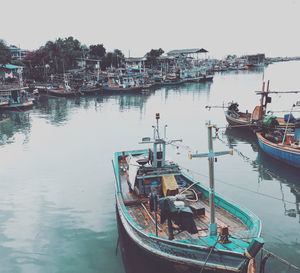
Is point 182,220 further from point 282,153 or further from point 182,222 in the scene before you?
point 282,153

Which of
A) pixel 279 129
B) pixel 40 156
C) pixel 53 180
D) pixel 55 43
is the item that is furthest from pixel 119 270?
pixel 55 43

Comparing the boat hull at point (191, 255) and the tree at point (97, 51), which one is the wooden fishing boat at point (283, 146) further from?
the tree at point (97, 51)

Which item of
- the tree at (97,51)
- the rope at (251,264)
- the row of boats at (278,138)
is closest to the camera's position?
the rope at (251,264)

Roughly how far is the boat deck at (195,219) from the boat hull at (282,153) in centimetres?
1067

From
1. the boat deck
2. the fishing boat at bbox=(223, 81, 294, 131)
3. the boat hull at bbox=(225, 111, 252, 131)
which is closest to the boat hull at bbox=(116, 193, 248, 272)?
the boat deck

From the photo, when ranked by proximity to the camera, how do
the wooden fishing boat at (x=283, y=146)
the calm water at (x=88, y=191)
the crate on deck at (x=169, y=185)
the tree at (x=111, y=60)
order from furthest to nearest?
the tree at (x=111, y=60), the wooden fishing boat at (x=283, y=146), the crate on deck at (x=169, y=185), the calm water at (x=88, y=191)

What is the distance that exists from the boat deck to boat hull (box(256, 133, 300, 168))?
10.7 metres

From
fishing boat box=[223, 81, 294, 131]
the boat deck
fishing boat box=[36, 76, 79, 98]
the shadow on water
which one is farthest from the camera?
fishing boat box=[36, 76, 79, 98]

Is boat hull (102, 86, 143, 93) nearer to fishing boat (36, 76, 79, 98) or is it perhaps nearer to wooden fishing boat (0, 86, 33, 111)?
fishing boat (36, 76, 79, 98)

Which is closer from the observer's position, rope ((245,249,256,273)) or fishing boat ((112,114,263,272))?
rope ((245,249,256,273))

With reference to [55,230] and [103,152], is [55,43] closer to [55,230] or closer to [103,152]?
[103,152]

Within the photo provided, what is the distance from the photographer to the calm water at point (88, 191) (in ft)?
35.6

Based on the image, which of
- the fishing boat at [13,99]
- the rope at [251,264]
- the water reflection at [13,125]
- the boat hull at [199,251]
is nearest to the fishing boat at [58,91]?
the fishing boat at [13,99]

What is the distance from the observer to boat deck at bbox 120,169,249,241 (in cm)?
909
